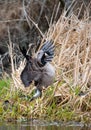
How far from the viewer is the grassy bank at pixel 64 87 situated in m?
10.4

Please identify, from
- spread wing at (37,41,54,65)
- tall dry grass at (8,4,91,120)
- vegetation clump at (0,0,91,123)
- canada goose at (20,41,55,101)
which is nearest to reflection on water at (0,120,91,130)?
vegetation clump at (0,0,91,123)

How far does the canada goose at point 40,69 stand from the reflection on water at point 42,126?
691mm

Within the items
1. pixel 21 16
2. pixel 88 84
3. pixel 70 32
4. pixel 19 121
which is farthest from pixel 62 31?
pixel 21 16

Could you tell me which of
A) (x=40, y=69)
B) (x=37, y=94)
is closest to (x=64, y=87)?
(x=37, y=94)

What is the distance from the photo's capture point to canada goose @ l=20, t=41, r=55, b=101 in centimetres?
1024

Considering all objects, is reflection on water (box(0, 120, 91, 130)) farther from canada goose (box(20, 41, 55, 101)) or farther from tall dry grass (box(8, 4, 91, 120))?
canada goose (box(20, 41, 55, 101))

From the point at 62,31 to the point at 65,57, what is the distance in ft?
2.24

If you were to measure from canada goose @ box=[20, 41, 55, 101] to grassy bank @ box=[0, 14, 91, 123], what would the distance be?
0.27 metres

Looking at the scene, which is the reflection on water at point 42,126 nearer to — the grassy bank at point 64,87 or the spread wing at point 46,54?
the grassy bank at point 64,87

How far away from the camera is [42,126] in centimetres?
966

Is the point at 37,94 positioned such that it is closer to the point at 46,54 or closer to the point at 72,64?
the point at 46,54

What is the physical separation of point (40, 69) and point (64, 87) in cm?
58

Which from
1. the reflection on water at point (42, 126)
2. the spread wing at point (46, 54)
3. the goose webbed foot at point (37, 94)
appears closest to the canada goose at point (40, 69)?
the spread wing at point (46, 54)

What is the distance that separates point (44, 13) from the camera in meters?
17.7
